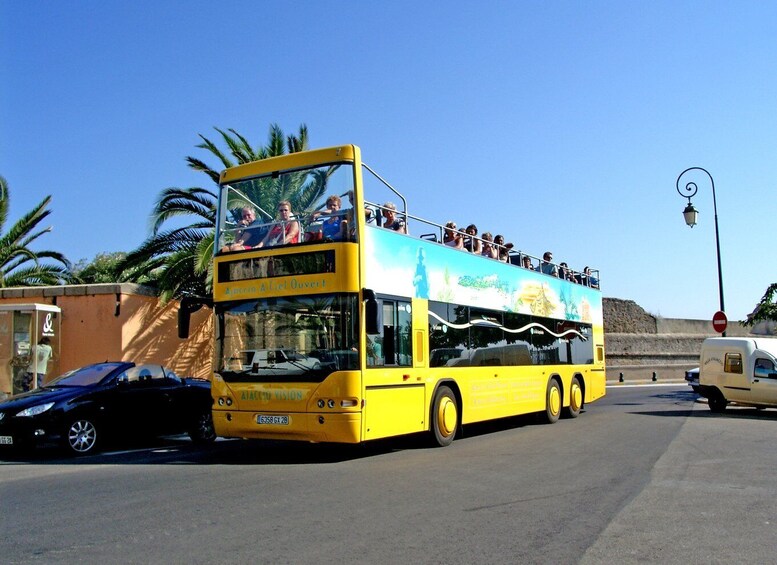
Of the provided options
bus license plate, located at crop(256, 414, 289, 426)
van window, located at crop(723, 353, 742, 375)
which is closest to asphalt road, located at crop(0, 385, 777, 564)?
bus license plate, located at crop(256, 414, 289, 426)

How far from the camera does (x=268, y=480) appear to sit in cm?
909

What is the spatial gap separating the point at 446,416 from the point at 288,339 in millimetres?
3387

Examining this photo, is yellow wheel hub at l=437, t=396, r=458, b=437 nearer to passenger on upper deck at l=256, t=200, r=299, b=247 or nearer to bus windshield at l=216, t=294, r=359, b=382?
bus windshield at l=216, t=294, r=359, b=382

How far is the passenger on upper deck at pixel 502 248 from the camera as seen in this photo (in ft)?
53.3

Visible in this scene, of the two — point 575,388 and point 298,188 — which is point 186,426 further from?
point 575,388

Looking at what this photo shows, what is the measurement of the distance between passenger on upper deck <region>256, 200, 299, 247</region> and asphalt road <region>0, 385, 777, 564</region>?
3.27 m

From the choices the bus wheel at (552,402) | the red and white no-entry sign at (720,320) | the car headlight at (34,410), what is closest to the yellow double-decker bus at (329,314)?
the car headlight at (34,410)

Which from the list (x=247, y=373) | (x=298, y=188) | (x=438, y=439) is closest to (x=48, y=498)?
(x=247, y=373)

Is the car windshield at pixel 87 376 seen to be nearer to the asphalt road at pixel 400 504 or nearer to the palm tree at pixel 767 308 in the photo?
the asphalt road at pixel 400 504

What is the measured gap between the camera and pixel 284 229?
11.4 metres

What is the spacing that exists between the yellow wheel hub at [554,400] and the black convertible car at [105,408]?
7.82m

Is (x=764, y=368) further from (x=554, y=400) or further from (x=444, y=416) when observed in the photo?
(x=444, y=416)

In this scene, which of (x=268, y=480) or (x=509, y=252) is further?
(x=509, y=252)

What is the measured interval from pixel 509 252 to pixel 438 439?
5.66 m
